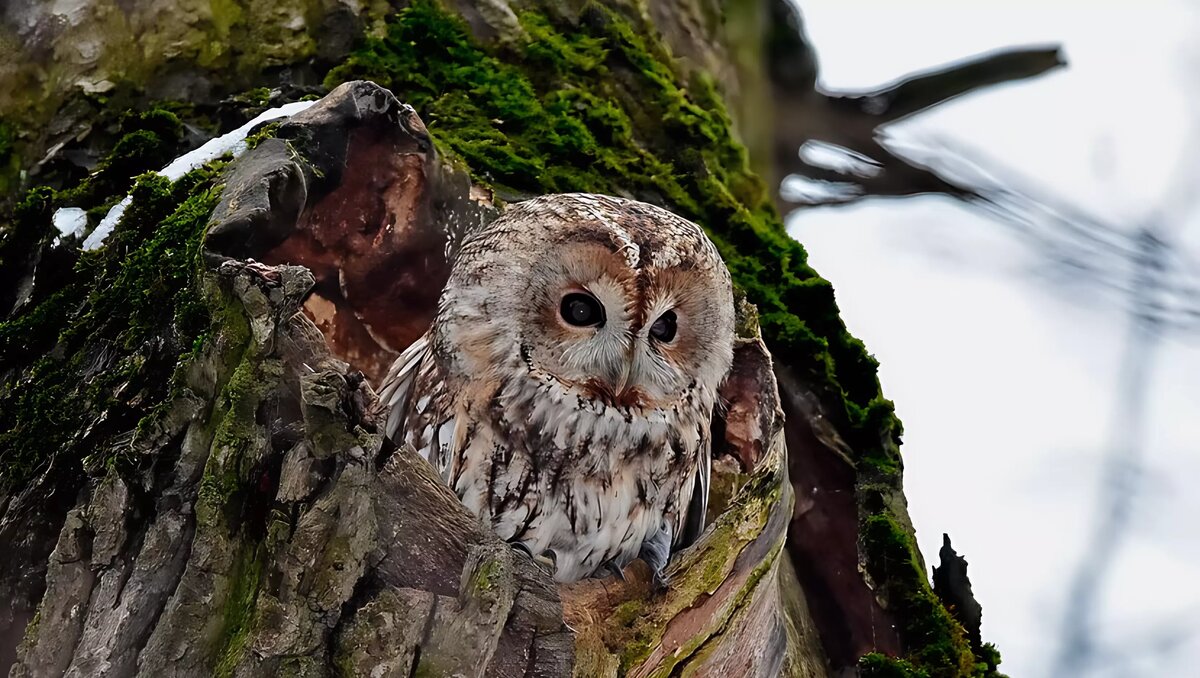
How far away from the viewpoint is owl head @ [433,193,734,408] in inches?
70.2

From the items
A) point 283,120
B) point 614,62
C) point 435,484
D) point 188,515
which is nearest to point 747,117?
point 614,62

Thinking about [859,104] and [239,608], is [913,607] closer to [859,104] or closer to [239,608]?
[239,608]

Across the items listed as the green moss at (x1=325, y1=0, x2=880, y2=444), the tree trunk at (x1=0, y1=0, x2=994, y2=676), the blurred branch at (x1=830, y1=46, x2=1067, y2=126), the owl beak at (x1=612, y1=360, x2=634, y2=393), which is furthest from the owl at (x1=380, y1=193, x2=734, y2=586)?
the blurred branch at (x1=830, y1=46, x2=1067, y2=126)

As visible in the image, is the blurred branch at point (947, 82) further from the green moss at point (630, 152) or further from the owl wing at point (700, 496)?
the owl wing at point (700, 496)

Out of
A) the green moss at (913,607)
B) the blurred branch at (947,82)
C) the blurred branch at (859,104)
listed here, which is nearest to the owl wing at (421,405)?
the green moss at (913,607)

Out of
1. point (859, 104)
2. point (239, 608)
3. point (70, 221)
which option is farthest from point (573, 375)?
point (859, 104)

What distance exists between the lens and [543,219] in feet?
6.09

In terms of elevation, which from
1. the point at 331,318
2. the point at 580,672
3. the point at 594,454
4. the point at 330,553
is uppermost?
the point at 330,553

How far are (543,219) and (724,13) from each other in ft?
4.72

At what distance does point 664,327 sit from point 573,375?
0.61ft

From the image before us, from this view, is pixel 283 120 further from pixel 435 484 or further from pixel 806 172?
pixel 806 172

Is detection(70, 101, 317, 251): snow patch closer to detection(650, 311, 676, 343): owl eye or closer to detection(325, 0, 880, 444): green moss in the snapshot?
detection(325, 0, 880, 444): green moss

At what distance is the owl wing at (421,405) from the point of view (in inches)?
76.1

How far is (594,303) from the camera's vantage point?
1835 millimetres
